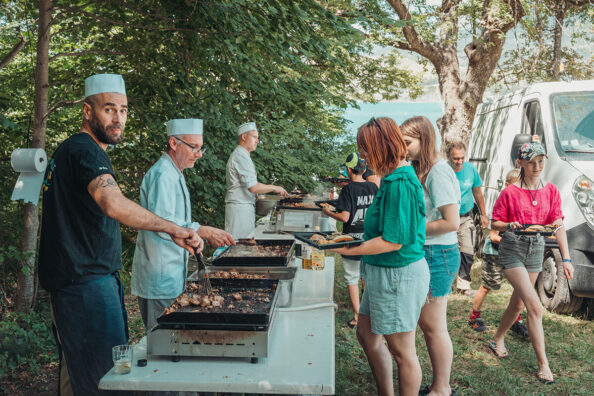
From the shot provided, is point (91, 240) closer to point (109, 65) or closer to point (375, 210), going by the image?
point (375, 210)

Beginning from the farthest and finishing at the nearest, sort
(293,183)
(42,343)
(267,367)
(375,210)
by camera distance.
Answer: (293,183) → (42,343) → (375,210) → (267,367)

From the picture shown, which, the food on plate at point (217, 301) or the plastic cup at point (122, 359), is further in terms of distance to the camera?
the food on plate at point (217, 301)

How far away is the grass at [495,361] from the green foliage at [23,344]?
8.78 ft

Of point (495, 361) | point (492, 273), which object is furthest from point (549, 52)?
point (495, 361)

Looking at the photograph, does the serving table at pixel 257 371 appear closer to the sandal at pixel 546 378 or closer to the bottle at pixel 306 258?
the bottle at pixel 306 258

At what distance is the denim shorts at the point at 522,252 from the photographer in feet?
13.4

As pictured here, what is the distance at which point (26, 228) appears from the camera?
15.5 ft

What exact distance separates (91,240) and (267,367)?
986mm

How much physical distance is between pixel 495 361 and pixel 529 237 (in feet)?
4.00

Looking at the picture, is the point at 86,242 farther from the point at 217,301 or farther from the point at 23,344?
the point at 23,344

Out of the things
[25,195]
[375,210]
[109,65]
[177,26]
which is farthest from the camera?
[109,65]

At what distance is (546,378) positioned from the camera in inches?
159

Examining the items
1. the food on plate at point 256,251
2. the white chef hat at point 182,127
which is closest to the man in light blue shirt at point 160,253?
the white chef hat at point 182,127

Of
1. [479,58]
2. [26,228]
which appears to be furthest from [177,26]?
[479,58]
